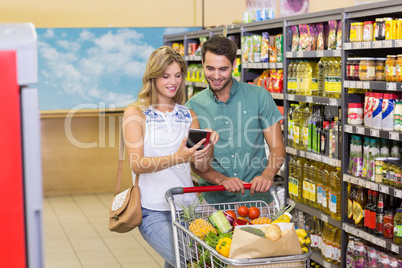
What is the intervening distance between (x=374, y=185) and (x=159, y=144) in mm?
1763

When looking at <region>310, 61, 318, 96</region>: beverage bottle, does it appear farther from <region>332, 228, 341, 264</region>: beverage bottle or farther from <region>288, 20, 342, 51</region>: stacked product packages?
<region>332, 228, 341, 264</region>: beverage bottle

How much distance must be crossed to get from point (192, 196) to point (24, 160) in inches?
72.0

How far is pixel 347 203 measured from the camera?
4430 millimetres

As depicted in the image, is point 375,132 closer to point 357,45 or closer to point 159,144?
point 357,45

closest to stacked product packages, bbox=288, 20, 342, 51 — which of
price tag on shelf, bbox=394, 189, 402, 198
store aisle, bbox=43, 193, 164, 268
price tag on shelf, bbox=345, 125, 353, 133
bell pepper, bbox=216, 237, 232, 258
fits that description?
price tag on shelf, bbox=345, 125, 353, 133

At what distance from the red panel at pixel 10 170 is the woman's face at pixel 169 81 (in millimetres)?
1676

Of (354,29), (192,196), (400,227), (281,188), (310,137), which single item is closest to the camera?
(192,196)

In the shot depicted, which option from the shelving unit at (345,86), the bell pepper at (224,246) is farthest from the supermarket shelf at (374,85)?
the bell pepper at (224,246)

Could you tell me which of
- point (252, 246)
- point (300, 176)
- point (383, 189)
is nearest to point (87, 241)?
point (300, 176)

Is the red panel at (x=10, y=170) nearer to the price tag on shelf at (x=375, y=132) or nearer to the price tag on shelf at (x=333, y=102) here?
the price tag on shelf at (x=375, y=132)

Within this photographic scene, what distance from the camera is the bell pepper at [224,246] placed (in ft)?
7.47

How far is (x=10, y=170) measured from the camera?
1.39m

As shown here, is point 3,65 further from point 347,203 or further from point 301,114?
point 301,114

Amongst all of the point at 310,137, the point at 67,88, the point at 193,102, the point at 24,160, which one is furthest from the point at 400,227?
the point at 67,88
